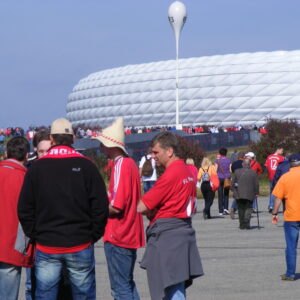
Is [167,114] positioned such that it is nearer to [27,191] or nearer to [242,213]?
[242,213]

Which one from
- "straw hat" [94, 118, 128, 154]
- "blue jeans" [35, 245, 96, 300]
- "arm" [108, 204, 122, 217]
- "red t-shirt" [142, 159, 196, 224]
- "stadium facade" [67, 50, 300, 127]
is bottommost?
"blue jeans" [35, 245, 96, 300]

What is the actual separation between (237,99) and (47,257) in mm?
124743

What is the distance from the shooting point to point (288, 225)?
1222cm

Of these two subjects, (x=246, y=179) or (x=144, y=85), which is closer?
(x=246, y=179)

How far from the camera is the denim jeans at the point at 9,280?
781 cm

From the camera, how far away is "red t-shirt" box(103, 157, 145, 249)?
8.19m

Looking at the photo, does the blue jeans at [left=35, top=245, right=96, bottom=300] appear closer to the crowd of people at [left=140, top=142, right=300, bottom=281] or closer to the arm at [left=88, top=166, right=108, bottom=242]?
the arm at [left=88, top=166, right=108, bottom=242]

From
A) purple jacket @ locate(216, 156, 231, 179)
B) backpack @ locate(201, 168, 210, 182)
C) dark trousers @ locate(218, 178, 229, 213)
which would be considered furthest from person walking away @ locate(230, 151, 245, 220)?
backpack @ locate(201, 168, 210, 182)

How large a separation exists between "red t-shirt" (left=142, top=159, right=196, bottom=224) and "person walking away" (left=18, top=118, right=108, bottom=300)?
0.65 metres

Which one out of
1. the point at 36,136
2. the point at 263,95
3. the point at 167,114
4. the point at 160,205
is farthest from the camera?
the point at 167,114

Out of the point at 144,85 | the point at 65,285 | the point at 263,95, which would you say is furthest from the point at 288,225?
the point at 144,85

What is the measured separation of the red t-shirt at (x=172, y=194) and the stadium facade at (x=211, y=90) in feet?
380

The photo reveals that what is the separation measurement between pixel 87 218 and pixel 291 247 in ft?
18.1

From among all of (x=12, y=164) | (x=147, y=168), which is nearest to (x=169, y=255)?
(x=12, y=164)
